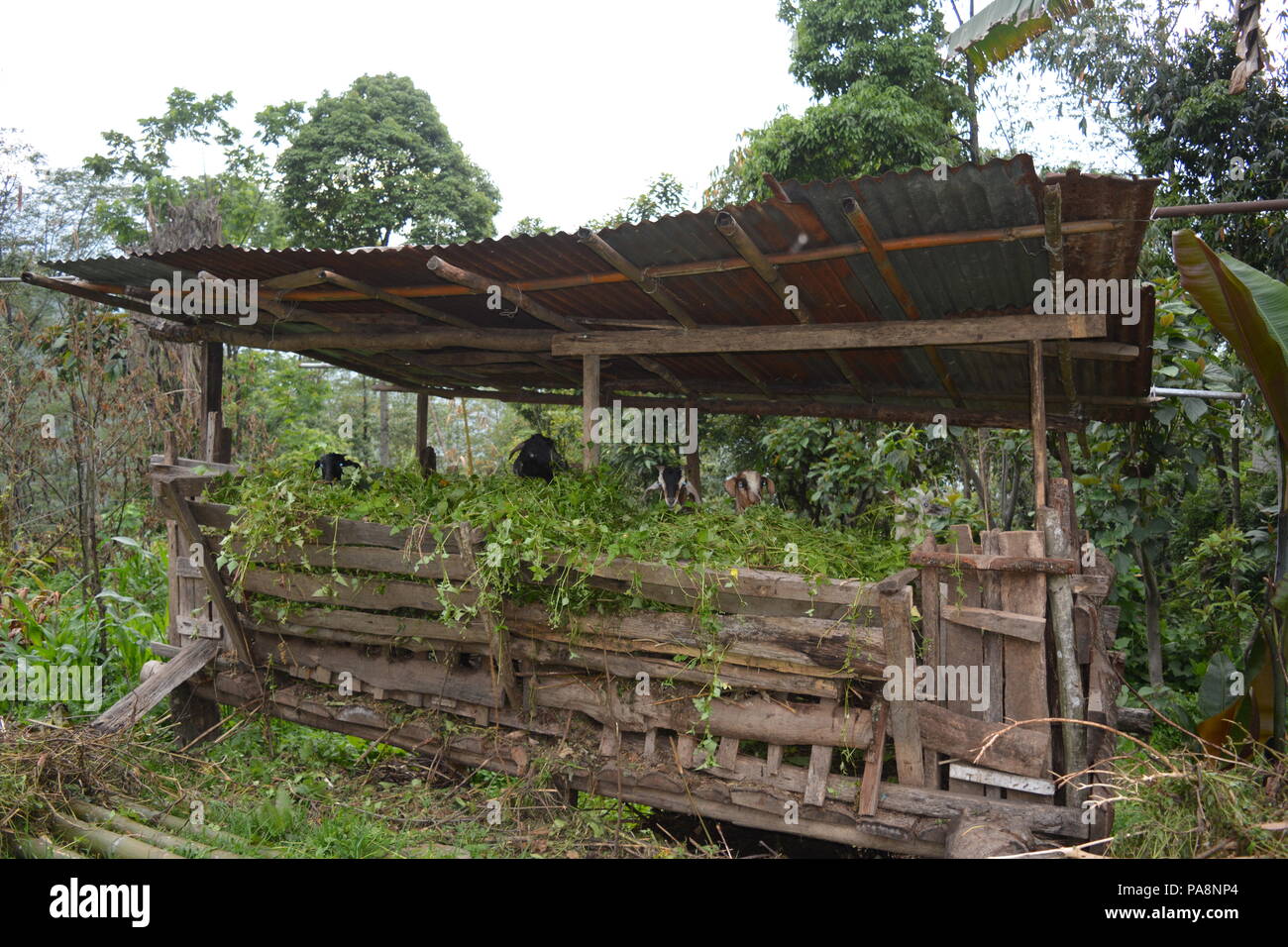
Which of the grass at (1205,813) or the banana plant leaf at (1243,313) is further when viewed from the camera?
the banana plant leaf at (1243,313)

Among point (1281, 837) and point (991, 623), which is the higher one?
point (991, 623)

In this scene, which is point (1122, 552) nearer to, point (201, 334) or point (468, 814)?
point (468, 814)

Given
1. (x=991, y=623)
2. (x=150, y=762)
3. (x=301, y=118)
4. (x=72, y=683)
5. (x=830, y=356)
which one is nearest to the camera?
(x=991, y=623)

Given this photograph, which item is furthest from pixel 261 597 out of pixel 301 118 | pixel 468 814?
pixel 301 118

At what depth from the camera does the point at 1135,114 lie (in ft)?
47.0

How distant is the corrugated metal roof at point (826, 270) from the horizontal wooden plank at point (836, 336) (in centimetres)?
16

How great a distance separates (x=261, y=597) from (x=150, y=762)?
50.9 inches

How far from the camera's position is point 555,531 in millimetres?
4879

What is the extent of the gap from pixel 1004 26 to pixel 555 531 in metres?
8.55

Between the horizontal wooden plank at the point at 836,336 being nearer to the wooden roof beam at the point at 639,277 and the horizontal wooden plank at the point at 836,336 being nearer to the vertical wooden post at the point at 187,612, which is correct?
the wooden roof beam at the point at 639,277

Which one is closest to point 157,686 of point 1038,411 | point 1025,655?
point 1025,655

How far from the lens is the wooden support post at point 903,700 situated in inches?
167

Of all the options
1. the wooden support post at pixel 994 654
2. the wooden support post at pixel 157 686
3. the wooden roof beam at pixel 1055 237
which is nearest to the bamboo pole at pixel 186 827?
the wooden support post at pixel 157 686

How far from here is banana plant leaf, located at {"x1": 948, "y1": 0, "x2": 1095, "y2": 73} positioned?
358 inches
